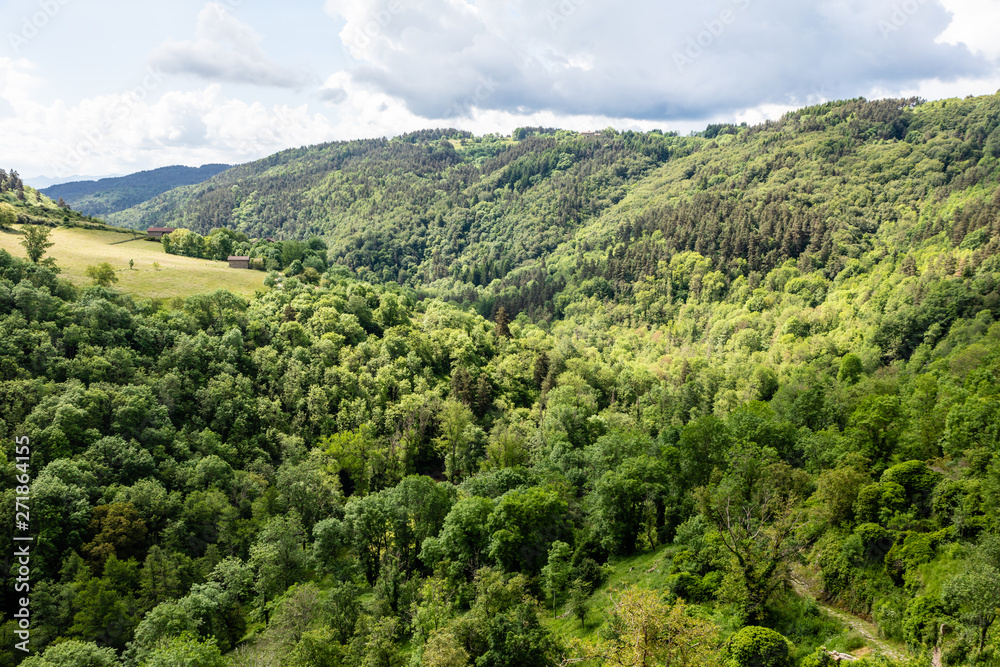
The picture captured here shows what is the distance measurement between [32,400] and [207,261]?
3246 inches

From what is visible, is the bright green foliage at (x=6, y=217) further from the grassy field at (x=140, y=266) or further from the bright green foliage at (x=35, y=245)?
the bright green foliage at (x=35, y=245)

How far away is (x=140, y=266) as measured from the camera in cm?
A: 11450

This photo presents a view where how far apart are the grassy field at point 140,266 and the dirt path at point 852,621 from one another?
357 ft

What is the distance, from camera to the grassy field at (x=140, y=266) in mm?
102062

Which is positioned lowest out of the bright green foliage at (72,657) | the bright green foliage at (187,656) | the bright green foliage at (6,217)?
the bright green foliage at (72,657)

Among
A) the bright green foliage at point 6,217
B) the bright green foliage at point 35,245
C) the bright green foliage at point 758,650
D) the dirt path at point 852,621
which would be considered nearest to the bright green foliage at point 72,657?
the bright green foliage at point 758,650

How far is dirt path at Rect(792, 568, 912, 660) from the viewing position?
3090cm

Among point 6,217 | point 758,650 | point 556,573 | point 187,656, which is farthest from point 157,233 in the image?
point 758,650

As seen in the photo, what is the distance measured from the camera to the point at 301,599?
143 feet

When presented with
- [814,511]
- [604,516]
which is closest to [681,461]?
[604,516]

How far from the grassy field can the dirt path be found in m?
109

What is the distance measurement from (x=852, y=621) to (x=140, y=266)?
135 metres

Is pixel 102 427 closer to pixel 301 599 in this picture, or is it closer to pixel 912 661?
pixel 301 599

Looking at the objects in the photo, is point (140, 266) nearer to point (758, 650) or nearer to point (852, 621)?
point (758, 650)
